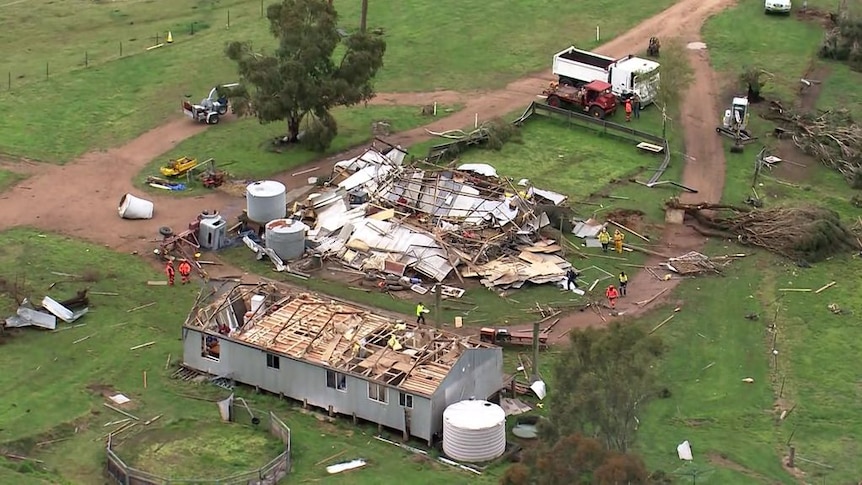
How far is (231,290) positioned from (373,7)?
42819 millimetres

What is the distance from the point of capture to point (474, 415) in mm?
44469

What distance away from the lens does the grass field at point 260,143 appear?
6731cm

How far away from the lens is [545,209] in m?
61.0

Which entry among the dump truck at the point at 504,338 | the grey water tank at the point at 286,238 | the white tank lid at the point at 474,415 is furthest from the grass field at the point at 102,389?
the dump truck at the point at 504,338

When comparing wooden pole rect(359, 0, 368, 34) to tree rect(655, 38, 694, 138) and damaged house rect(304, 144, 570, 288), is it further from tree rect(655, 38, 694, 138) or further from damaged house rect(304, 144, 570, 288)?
damaged house rect(304, 144, 570, 288)

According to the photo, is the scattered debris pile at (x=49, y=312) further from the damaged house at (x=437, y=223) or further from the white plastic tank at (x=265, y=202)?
the damaged house at (x=437, y=223)

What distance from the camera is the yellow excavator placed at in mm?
65812

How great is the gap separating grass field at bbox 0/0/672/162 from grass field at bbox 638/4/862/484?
873 inches

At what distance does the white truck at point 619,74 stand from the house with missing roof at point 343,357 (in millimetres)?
28530

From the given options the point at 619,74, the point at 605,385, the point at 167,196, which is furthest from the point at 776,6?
the point at 605,385

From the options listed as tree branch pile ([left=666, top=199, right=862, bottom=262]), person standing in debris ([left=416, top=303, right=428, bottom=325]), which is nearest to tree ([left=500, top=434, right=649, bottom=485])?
person standing in debris ([left=416, top=303, right=428, bottom=325])

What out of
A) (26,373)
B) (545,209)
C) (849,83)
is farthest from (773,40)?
(26,373)

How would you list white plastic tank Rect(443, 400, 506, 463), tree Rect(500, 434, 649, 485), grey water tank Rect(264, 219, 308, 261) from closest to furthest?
1. tree Rect(500, 434, 649, 485)
2. white plastic tank Rect(443, 400, 506, 463)
3. grey water tank Rect(264, 219, 308, 261)

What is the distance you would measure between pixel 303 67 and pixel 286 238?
11096 millimetres
